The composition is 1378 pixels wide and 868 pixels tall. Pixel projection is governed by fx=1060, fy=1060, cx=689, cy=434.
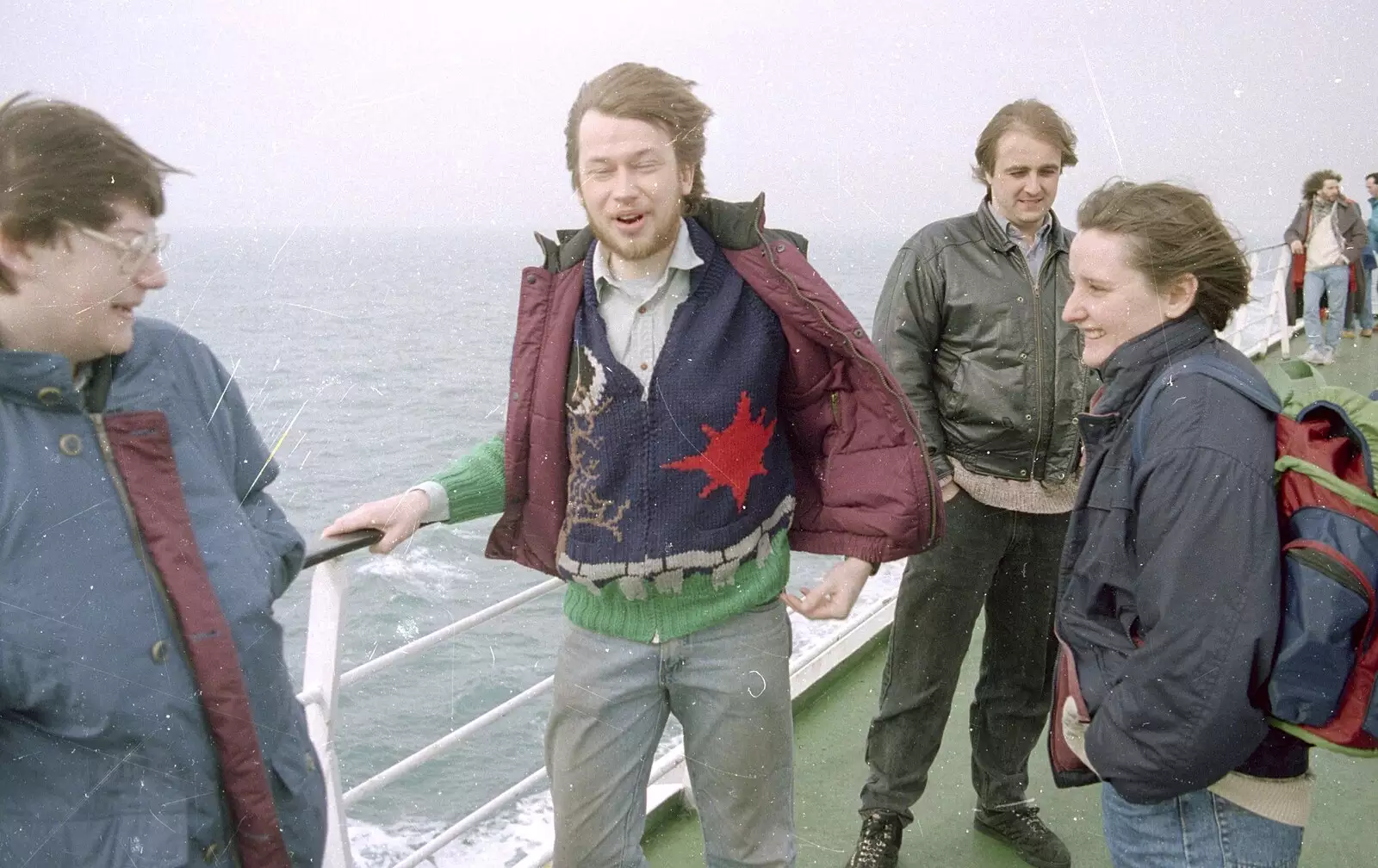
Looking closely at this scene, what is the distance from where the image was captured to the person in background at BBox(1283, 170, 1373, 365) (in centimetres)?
698

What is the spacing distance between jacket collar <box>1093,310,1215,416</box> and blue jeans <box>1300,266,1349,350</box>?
6.83 m

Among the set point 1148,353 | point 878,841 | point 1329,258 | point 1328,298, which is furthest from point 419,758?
point 1328,298

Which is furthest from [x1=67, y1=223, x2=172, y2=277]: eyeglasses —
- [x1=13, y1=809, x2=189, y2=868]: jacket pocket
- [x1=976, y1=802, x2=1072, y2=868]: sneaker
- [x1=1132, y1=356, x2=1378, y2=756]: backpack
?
[x1=976, y1=802, x2=1072, y2=868]: sneaker

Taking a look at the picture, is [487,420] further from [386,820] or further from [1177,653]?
[1177,653]

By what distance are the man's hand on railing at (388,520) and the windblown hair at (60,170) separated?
24.0 inches

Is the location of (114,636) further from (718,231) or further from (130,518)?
(718,231)

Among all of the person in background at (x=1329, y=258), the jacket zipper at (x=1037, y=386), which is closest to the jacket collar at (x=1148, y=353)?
the jacket zipper at (x=1037, y=386)

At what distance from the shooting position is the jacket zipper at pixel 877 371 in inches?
54.4

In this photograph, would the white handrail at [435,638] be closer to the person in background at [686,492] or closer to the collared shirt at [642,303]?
the person in background at [686,492]

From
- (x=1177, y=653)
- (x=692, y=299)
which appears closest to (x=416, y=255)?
(x=692, y=299)

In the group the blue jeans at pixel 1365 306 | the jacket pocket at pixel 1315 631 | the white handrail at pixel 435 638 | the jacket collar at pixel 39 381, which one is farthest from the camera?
the blue jeans at pixel 1365 306

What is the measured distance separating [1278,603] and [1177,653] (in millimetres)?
109

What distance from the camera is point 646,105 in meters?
1.26

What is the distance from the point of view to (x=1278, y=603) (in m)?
1.07
